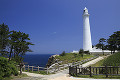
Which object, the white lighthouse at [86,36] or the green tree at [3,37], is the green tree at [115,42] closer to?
the white lighthouse at [86,36]

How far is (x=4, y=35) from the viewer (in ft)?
58.1

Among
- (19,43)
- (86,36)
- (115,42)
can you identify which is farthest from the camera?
(86,36)

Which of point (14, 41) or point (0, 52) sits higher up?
point (14, 41)

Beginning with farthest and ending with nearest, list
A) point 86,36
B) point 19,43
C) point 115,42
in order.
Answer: point 86,36
point 115,42
point 19,43

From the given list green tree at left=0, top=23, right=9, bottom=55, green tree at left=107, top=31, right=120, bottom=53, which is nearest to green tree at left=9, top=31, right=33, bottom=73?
green tree at left=0, top=23, right=9, bottom=55

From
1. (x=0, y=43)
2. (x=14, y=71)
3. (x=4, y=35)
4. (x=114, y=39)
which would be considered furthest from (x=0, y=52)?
(x=114, y=39)

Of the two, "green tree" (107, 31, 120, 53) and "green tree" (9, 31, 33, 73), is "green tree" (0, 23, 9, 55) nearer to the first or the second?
"green tree" (9, 31, 33, 73)

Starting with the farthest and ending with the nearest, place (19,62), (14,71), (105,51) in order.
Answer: (105,51), (19,62), (14,71)

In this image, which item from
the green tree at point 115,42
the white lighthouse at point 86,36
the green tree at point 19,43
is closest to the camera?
the green tree at point 19,43

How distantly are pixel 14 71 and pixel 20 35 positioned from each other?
5.52 m

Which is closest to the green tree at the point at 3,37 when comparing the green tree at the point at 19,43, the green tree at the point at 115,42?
the green tree at the point at 19,43

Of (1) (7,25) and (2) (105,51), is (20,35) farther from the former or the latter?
(2) (105,51)

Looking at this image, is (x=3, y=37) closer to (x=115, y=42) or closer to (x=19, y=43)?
(x=19, y=43)

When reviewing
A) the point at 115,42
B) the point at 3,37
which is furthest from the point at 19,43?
the point at 115,42
